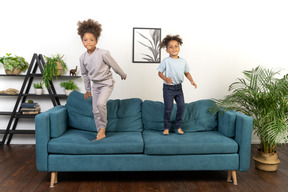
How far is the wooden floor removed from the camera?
2.39 m

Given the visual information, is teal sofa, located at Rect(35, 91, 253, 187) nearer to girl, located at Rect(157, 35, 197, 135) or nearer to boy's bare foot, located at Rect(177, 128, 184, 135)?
boy's bare foot, located at Rect(177, 128, 184, 135)

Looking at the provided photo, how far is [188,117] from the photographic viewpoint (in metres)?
3.05

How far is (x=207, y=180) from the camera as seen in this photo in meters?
2.60

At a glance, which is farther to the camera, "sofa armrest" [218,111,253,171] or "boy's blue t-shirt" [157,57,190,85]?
"boy's blue t-shirt" [157,57,190,85]

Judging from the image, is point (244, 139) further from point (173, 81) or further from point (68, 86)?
point (68, 86)

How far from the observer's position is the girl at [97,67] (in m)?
2.68

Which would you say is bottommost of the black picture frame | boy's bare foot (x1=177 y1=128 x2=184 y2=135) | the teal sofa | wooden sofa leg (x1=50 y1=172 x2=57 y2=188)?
wooden sofa leg (x1=50 y1=172 x2=57 y2=188)

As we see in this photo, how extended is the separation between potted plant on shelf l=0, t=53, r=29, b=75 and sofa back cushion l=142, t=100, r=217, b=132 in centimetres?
183

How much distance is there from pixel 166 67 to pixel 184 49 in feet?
3.45

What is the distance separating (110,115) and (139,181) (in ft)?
2.77

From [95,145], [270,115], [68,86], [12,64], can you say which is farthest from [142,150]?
[12,64]

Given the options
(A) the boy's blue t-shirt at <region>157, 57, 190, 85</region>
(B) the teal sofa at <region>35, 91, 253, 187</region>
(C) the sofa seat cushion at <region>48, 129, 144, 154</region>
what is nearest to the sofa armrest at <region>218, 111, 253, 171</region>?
(B) the teal sofa at <region>35, 91, 253, 187</region>

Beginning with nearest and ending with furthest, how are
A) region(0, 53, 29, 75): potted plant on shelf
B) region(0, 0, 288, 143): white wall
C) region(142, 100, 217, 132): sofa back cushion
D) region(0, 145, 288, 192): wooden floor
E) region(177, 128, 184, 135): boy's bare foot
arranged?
region(0, 145, 288, 192): wooden floor → region(177, 128, 184, 135): boy's bare foot → region(142, 100, 217, 132): sofa back cushion → region(0, 53, 29, 75): potted plant on shelf → region(0, 0, 288, 143): white wall

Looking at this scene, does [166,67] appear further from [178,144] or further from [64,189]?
[64,189]
